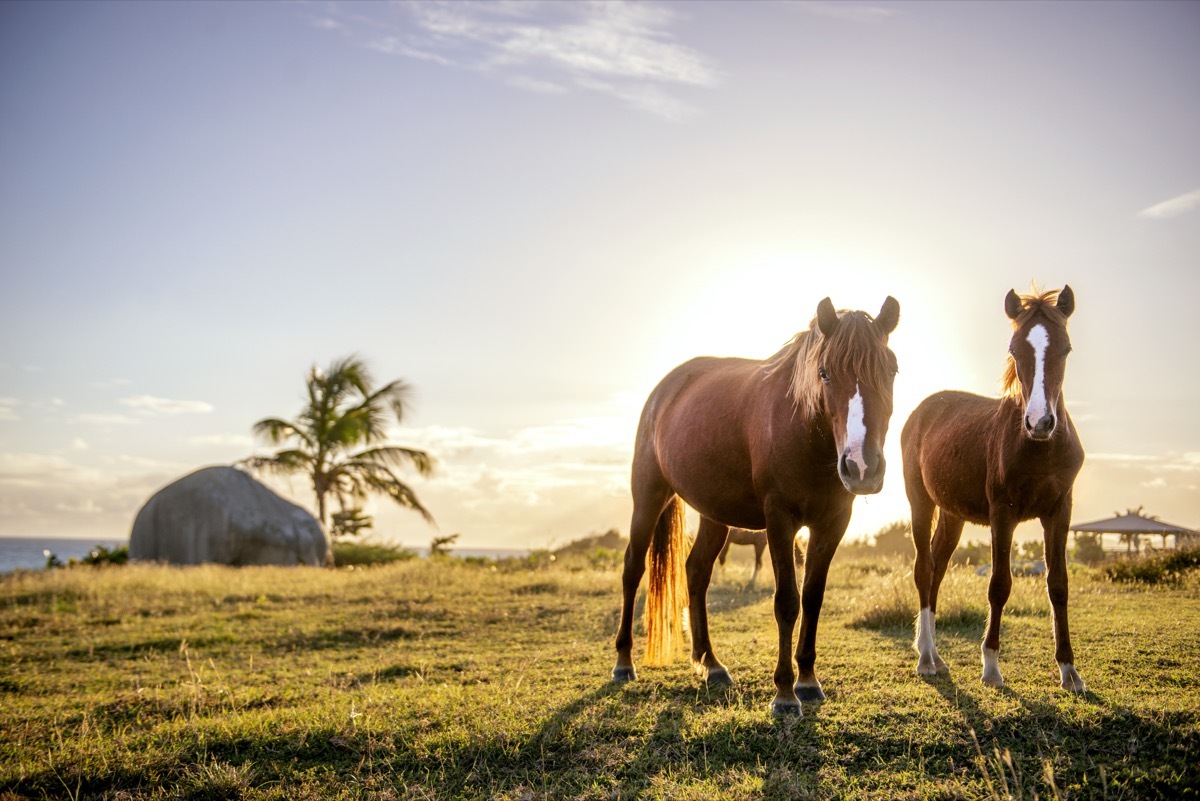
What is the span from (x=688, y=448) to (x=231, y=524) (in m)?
20.7

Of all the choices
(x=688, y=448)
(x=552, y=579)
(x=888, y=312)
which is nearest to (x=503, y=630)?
(x=552, y=579)

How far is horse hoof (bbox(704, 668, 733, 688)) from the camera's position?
6.07m

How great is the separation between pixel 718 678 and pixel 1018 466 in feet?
8.55

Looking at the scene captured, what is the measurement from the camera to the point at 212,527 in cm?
2334

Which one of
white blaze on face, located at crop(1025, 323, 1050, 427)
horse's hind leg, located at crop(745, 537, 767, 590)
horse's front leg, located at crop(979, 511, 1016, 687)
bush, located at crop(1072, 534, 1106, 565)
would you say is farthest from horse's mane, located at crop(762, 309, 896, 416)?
bush, located at crop(1072, 534, 1106, 565)

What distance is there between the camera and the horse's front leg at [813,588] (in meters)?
5.21

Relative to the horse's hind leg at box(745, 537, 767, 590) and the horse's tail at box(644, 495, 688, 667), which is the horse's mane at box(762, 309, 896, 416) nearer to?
the horse's tail at box(644, 495, 688, 667)

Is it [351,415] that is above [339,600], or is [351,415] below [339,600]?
above

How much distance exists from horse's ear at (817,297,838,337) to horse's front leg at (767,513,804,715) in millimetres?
1217

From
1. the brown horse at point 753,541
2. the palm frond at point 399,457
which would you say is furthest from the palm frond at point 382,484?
the brown horse at point 753,541

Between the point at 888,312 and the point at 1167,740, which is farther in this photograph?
the point at 888,312

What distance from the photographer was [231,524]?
23391 mm

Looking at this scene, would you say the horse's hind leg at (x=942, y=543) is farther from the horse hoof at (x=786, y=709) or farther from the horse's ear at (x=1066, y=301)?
the horse hoof at (x=786, y=709)

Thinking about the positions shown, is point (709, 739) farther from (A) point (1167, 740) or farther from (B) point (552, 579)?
(B) point (552, 579)
